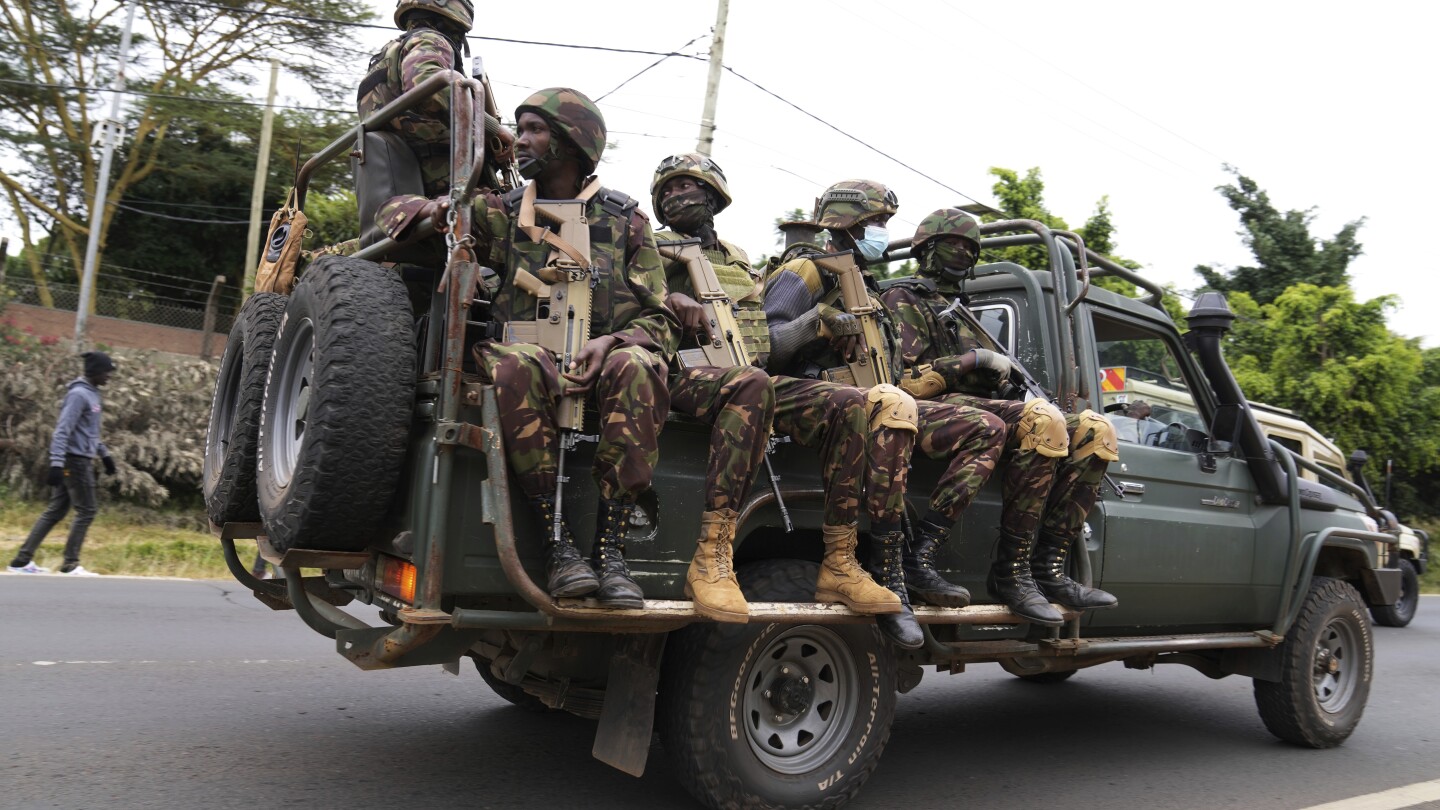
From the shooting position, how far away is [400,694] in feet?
17.6

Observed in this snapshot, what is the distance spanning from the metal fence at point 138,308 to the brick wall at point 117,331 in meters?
0.22

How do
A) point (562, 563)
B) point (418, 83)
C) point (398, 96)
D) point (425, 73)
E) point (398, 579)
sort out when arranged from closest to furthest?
point (562, 563)
point (398, 579)
point (418, 83)
point (425, 73)
point (398, 96)

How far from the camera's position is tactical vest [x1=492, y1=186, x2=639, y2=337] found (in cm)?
350

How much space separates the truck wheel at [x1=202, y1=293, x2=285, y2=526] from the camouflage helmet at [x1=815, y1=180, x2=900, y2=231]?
2.17m

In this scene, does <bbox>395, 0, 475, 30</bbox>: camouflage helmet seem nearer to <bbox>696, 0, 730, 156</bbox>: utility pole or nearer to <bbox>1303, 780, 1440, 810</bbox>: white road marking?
<bbox>1303, 780, 1440, 810</bbox>: white road marking

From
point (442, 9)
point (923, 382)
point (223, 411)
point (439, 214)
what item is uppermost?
point (442, 9)

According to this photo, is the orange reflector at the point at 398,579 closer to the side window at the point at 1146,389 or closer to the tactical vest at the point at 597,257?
the tactical vest at the point at 597,257

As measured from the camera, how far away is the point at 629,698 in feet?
11.7

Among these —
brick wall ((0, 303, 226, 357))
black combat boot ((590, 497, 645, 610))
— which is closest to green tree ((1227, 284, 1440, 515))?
brick wall ((0, 303, 226, 357))

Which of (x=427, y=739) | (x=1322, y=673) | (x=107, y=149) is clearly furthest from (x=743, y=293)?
(x=107, y=149)

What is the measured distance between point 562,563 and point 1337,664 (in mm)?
4553

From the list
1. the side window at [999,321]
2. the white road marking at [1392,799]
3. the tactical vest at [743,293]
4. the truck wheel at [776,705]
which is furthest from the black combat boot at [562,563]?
the white road marking at [1392,799]

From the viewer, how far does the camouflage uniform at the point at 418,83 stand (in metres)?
4.09

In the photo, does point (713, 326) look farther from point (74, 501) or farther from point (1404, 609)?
point (1404, 609)
